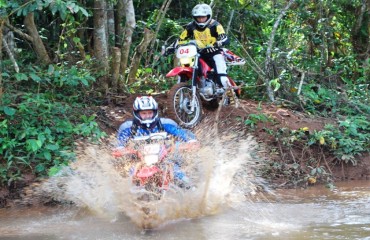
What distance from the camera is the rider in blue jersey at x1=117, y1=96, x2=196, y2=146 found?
21.5 feet

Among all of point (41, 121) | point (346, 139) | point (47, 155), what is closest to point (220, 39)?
point (346, 139)

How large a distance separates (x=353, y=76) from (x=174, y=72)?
486 cm

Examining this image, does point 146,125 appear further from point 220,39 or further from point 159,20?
point 159,20

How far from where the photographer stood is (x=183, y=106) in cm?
859

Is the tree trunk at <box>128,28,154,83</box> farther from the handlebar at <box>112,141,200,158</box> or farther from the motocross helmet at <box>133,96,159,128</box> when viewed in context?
the handlebar at <box>112,141,200,158</box>

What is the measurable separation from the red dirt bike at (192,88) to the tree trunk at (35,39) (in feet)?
6.80

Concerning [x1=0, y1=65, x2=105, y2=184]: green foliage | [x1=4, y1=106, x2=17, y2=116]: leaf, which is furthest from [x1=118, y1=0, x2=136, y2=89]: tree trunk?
[x1=4, y1=106, x2=17, y2=116]: leaf

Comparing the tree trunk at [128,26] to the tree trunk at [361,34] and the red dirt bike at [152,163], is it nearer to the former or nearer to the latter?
the red dirt bike at [152,163]

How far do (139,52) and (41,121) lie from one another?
265cm

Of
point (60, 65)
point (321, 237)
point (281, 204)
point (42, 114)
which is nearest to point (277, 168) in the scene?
point (281, 204)

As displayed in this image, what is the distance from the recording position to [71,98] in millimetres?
8773

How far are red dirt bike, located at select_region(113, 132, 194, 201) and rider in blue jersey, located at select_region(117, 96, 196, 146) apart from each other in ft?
0.98

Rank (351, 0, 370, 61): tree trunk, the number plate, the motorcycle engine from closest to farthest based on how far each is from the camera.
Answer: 1. the number plate
2. the motorcycle engine
3. (351, 0, 370, 61): tree trunk

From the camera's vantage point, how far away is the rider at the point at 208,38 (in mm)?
8970
